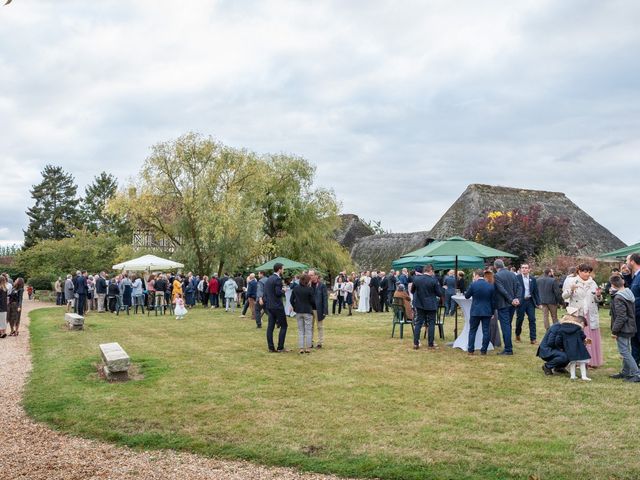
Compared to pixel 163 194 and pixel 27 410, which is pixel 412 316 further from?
pixel 163 194

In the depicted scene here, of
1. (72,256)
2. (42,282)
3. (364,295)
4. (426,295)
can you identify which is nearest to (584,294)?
(426,295)

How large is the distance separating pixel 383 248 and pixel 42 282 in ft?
81.6

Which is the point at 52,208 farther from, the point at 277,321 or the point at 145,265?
the point at 277,321

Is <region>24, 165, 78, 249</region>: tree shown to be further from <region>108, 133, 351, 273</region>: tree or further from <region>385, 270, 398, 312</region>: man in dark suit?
<region>385, 270, 398, 312</region>: man in dark suit

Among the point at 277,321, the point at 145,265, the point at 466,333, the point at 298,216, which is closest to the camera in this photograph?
the point at 277,321

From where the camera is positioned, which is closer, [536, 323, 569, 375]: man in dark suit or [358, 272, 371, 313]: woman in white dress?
[536, 323, 569, 375]: man in dark suit

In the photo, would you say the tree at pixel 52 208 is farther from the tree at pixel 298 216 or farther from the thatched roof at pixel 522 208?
the thatched roof at pixel 522 208

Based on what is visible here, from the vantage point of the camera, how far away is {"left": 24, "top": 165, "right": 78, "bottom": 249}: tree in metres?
65.4

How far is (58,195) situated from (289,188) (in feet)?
136

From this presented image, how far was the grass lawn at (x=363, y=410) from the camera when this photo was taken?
5371mm

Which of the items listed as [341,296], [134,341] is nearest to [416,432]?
[134,341]

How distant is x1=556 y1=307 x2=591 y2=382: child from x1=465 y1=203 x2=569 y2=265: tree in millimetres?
20296

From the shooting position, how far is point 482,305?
11.2 m

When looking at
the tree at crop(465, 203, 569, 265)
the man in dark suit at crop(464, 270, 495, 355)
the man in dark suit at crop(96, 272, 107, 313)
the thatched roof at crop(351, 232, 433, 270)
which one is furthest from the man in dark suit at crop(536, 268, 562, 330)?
the thatched roof at crop(351, 232, 433, 270)
